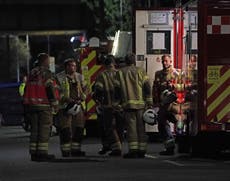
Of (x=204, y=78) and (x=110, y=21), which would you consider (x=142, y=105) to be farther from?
(x=110, y=21)

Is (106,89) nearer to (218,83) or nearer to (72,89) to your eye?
(72,89)

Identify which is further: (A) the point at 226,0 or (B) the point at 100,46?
(B) the point at 100,46

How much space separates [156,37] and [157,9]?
1.92 ft

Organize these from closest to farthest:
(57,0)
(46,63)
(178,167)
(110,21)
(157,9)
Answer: (178,167) → (46,63) → (157,9) → (110,21) → (57,0)

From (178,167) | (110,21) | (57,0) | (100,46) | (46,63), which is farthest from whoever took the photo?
(57,0)

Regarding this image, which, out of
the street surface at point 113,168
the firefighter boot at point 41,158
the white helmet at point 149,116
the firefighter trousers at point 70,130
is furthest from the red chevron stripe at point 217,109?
the firefighter boot at point 41,158

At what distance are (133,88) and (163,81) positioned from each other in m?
0.83

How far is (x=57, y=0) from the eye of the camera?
44688mm

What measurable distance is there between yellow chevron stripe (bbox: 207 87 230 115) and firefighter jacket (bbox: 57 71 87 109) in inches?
94.5

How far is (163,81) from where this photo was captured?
14.9m

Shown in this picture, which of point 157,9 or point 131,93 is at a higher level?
point 157,9

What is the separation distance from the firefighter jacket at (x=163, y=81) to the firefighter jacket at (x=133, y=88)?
64 cm

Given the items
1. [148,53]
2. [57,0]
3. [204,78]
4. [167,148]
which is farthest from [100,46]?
[57,0]

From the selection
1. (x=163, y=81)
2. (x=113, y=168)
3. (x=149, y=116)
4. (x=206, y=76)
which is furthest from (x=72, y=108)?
(x=206, y=76)
